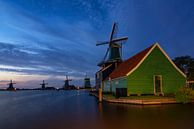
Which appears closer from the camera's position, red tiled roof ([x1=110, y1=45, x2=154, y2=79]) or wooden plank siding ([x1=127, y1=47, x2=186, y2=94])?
wooden plank siding ([x1=127, y1=47, x2=186, y2=94])

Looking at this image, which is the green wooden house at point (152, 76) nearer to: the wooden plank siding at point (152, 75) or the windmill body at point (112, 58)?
the wooden plank siding at point (152, 75)

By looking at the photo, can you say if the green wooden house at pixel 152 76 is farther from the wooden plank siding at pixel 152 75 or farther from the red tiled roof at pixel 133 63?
the red tiled roof at pixel 133 63

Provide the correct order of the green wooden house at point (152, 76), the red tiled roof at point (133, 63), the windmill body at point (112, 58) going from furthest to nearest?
the windmill body at point (112, 58) < the red tiled roof at point (133, 63) < the green wooden house at point (152, 76)

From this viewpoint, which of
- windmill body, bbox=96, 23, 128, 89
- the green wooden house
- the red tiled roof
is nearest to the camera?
the green wooden house

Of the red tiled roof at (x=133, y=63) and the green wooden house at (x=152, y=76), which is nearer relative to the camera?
the green wooden house at (x=152, y=76)

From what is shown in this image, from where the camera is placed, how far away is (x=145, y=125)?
1241cm

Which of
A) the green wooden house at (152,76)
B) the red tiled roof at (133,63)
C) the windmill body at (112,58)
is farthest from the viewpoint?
the windmill body at (112,58)

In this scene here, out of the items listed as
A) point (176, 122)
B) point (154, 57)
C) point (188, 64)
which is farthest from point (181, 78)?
point (188, 64)

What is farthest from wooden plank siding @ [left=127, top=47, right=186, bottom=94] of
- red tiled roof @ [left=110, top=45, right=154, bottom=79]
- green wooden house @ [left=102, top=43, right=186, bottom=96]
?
red tiled roof @ [left=110, top=45, right=154, bottom=79]

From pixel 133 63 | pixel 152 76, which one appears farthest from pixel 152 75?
pixel 133 63

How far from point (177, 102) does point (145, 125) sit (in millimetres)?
12213

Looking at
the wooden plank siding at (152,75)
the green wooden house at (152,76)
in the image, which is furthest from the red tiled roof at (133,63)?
the wooden plank siding at (152,75)

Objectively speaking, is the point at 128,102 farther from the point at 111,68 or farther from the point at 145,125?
the point at 111,68

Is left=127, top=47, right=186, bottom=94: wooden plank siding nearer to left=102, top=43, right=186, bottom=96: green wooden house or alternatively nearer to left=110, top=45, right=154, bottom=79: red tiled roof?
left=102, top=43, right=186, bottom=96: green wooden house
